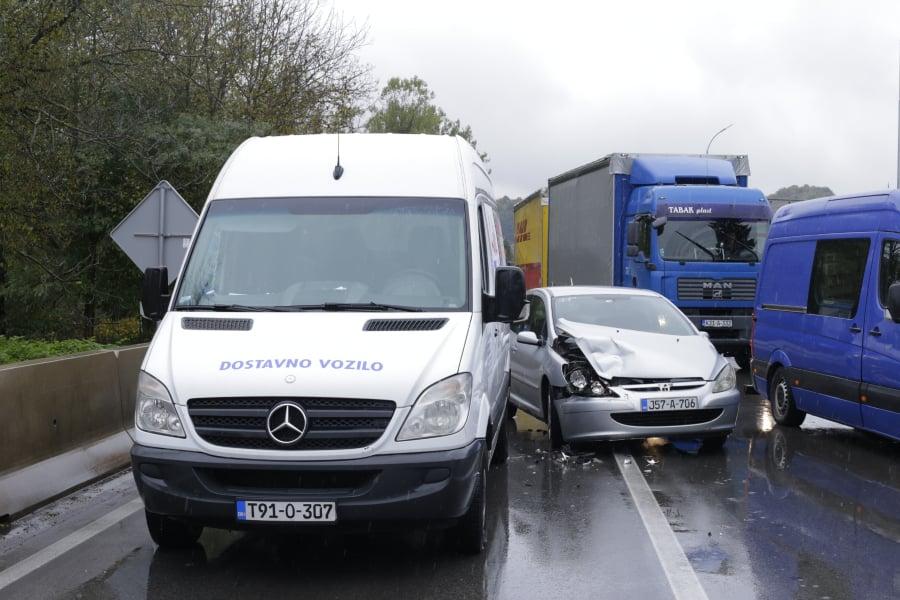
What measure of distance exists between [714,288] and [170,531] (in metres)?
13.4

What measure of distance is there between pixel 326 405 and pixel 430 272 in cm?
145

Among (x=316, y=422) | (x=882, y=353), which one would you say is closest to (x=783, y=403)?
(x=882, y=353)

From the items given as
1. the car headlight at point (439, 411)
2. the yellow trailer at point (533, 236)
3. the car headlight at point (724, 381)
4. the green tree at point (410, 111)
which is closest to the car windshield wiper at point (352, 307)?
the car headlight at point (439, 411)

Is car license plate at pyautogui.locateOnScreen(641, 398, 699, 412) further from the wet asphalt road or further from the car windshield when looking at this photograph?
the car windshield

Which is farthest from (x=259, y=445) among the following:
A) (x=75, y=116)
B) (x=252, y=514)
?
(x=75, y=116)

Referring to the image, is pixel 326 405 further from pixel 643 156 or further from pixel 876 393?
pixel 643 156

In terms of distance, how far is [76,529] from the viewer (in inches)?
265

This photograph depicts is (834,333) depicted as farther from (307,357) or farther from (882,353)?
(307,357)

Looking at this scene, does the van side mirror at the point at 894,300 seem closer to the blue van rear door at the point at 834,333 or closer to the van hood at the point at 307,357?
the blue van rear door at the point at 834,333

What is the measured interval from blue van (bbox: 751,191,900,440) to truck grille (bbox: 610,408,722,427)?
1369mm

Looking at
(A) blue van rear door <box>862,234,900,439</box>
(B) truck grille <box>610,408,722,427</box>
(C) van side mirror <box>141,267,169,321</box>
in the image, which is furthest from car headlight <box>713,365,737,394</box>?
(C) van side mirror <box>141,267,169,321</box>

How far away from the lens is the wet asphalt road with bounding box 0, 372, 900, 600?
5.41 metres

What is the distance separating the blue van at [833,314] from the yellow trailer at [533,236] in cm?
1335

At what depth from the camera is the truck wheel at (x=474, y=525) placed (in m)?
5.88
